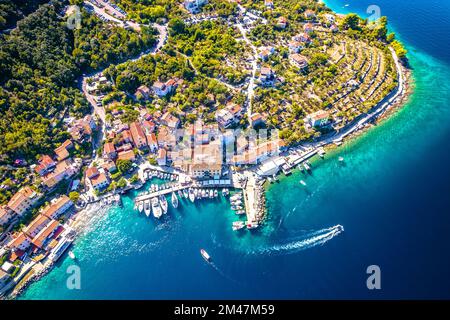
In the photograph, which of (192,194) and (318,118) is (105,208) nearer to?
(192,194)

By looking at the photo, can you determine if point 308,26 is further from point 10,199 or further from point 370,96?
point 10,199

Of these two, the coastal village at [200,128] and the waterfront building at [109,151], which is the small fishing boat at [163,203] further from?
the waterfront building at [109,151]

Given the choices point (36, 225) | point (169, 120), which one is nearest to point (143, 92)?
point (169, 120)

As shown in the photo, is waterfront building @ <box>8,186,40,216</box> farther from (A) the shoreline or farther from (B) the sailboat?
(B) the sailboat

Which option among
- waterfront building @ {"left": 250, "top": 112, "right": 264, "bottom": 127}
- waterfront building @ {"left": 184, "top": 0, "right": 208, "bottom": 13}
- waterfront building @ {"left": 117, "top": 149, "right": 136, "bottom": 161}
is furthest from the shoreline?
waterfront building @ {"left": 184, "top": 0, "right": 208, "bottom": 13}

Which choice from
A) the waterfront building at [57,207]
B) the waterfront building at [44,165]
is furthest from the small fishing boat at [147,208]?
the waterfront building at [44,165]
